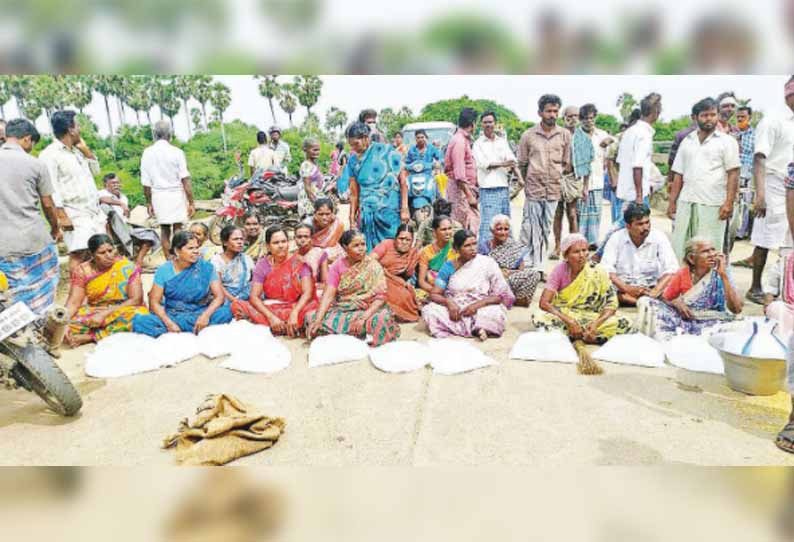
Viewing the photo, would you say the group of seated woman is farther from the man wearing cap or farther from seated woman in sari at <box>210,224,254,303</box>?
the man wearing cap

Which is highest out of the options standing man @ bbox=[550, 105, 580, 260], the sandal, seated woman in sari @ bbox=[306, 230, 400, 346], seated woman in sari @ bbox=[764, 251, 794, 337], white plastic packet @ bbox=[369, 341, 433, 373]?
standing man @ bbox=[550, 105, 580, 260]

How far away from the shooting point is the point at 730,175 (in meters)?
4.71

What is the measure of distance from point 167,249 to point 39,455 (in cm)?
412

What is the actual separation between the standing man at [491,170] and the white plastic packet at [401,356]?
2.35 m

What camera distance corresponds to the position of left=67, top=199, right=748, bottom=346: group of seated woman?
13.6 feet

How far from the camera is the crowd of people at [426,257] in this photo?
4.09 metres

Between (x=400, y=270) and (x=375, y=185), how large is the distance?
98 centimetres

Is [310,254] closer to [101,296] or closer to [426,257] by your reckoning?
[426,257]

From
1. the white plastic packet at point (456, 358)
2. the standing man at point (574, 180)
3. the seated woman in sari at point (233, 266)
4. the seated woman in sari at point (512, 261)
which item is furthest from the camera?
the standing man at point (574, 180)

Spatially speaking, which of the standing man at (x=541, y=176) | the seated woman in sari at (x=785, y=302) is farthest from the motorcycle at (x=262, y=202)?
the seated woman in sari at (x=785, y=302)

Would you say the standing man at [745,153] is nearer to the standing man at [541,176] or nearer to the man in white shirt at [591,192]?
the man in white shirt at [591,192]

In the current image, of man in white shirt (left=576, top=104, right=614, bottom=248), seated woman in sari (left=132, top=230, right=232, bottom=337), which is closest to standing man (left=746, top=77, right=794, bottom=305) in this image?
man in white shirt (left=576, top=104, right=614, bottom=248)

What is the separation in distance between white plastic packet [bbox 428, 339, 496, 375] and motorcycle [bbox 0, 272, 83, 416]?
209 centimetres

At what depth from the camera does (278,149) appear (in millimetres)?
9180
